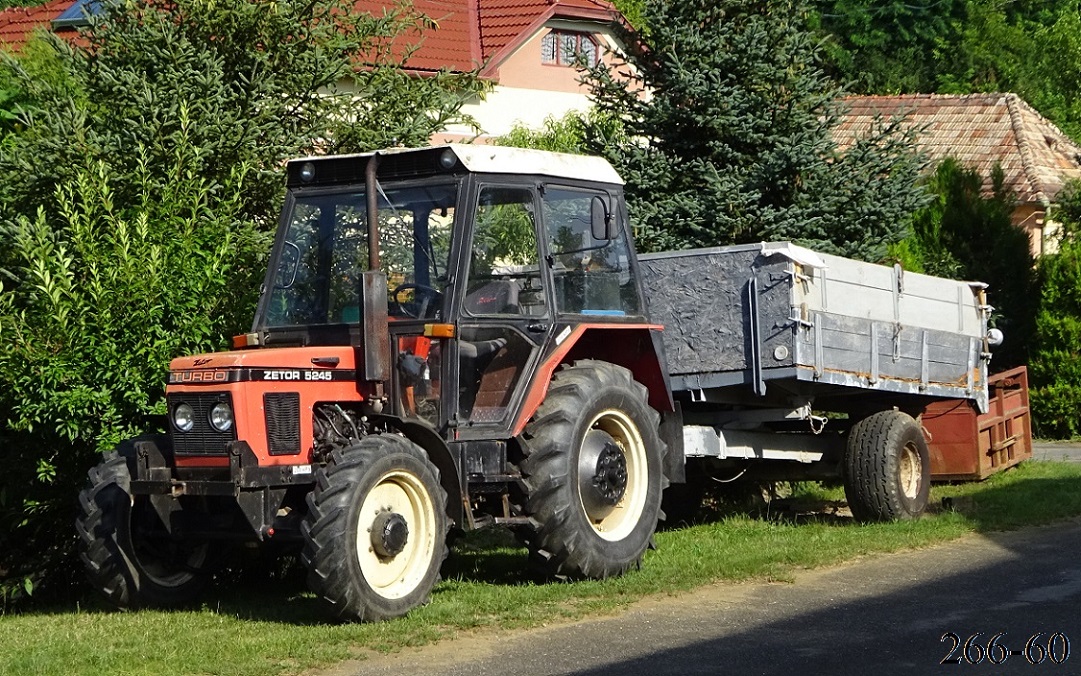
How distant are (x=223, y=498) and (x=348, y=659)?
6.10 ft

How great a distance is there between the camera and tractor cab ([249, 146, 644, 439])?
8.88 metres

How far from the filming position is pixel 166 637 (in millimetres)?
7949

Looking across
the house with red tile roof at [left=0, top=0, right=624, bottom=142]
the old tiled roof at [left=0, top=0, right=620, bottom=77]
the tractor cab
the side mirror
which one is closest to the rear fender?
the tractor cab

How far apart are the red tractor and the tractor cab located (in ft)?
0.04

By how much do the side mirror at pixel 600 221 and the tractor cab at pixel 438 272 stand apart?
0.01 m

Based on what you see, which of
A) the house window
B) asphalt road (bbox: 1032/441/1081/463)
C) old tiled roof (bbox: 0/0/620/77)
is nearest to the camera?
asphalt road (bbox: 1032/441/1081/463)

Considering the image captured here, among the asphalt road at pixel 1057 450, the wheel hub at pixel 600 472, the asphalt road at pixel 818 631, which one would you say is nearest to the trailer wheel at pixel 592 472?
the wheel hub at pixel 600 472

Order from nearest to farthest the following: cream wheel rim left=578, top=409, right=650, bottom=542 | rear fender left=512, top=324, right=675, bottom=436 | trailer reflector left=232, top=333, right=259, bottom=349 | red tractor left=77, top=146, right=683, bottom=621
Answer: red tractor left=77, top=146, right=683, bottom=621, trailer reflector left=232, top=333, right=259, bottom=349, cream wheel rim left=578, top=409, right=650, bottom=542, rear fender left=512, top=324, right=675, bottom=436

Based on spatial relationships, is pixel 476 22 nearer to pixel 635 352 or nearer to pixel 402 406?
pixel 635 352

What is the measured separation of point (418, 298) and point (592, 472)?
155 cm

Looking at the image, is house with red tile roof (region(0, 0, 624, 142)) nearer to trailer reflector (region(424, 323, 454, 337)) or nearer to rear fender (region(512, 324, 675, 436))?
rear fender (region(512, 324, 675, 436))

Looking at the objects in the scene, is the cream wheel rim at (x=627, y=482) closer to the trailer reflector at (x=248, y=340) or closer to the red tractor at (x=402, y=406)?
the red tractor at (x=402, y=406)

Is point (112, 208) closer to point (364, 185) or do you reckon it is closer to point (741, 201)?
point (364, 185)

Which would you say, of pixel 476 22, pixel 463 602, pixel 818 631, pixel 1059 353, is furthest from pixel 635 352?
pixel 476 22
